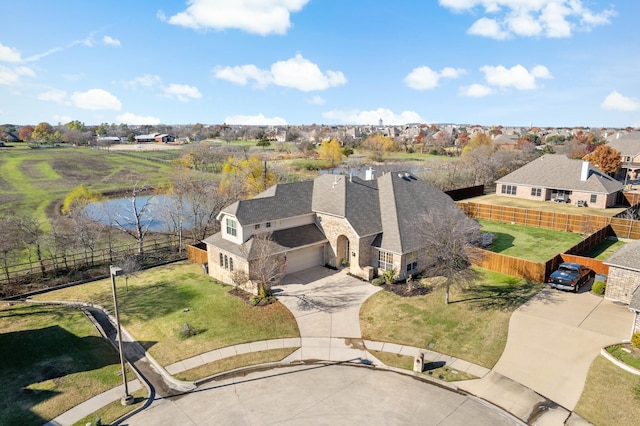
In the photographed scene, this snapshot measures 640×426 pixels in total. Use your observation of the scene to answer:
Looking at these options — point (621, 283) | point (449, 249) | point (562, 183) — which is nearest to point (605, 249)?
point (621, 283)

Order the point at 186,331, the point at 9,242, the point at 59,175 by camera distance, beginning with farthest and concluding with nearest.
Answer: the point at 59,175 < the point at 9,242 < the point at 186,331

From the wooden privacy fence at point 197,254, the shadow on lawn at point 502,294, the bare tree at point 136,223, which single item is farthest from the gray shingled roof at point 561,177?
the bare tree at point 136,223

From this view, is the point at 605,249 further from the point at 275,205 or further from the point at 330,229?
the point at 275,205

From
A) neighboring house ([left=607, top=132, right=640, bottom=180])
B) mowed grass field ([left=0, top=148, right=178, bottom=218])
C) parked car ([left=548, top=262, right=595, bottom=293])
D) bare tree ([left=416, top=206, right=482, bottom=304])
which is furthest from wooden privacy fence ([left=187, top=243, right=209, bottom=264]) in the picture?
neighboring house ([left=607, top=132, right=640, bottom=180])

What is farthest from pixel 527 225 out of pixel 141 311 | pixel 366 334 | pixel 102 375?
pixel 102 375

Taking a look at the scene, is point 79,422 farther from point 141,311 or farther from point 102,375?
point 141,311
